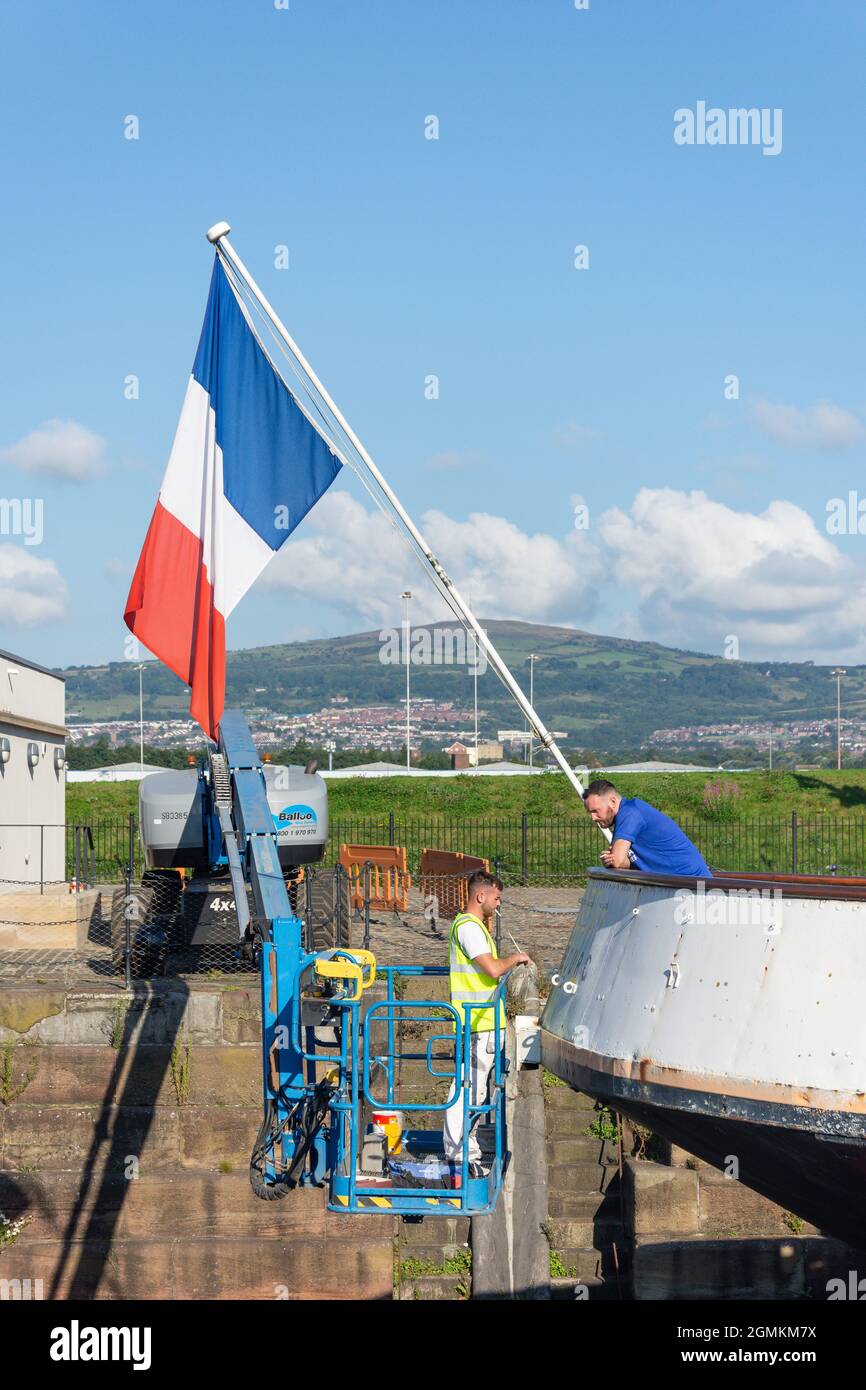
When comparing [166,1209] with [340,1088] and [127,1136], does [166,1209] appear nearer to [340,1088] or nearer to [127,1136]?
[127,1136]

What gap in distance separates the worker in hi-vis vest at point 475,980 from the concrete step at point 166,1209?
Answer: 613 centimetres

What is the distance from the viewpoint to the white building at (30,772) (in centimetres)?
2145

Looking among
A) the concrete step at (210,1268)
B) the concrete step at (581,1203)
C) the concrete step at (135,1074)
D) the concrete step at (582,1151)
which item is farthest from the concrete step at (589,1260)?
the concrete step at (135,1074)

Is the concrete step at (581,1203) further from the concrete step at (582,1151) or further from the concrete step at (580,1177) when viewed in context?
the concrete step at (582,1151)

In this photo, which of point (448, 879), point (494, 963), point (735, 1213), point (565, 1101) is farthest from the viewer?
point (448, 879)

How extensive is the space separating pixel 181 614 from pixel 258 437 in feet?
5.08

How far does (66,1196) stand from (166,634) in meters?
6.64

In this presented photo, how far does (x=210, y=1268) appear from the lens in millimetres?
13656

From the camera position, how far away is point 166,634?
10711 millimetres

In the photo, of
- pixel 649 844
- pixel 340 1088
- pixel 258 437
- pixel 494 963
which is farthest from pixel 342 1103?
pixel 258 437
